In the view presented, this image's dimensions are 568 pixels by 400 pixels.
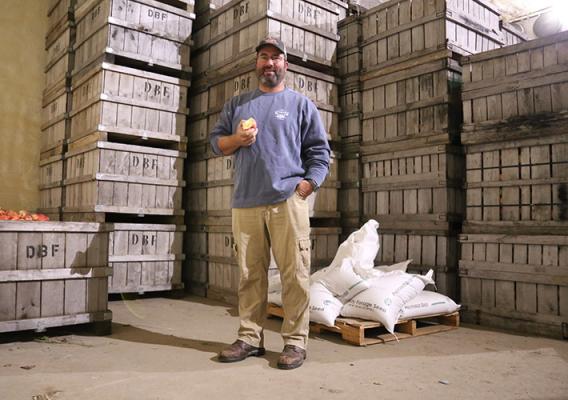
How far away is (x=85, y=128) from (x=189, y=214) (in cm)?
202

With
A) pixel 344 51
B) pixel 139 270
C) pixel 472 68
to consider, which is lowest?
pixel 139 270

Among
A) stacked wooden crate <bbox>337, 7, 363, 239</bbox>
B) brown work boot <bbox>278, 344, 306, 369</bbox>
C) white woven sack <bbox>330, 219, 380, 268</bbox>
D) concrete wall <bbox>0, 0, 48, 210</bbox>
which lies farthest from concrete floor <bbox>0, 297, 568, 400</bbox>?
concrete wall <bbox>0, 0, 48, 210</bbox>

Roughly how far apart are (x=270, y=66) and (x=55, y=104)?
6350 mm

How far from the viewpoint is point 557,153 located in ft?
16.4

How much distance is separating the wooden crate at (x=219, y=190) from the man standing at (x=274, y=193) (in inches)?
103

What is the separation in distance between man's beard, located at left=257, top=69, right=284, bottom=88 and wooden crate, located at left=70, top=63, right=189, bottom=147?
3488 millimetres

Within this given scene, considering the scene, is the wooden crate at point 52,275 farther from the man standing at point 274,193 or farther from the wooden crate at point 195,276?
the wooden crate at point 195,276

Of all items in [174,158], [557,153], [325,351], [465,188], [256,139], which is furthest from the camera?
[174,158]

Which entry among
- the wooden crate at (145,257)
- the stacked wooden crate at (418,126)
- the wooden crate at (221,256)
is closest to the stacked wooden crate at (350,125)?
the stacked wooden crate at (418,126)

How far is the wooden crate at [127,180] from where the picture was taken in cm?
671

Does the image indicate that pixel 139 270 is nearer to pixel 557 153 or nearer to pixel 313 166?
pixel 313 166

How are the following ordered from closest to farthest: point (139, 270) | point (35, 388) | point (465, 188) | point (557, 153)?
point (35, 388)
point (557, 153)
point (465, 188)
point (139, 270)

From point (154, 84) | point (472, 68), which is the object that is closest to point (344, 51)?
point (472, 68)

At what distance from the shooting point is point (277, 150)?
3846mm
